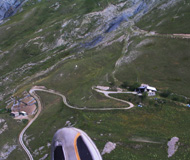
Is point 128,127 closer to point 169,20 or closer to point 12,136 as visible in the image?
point 12,136

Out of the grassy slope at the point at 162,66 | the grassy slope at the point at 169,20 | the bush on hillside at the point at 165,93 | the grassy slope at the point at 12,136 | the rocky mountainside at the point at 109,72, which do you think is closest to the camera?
the rocky mountainside at the point at 109,72

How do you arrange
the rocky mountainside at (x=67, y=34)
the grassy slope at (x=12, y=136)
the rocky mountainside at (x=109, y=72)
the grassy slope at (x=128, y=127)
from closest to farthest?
the grassy slope at (x=128, y=127) < the rocky mountainside at (x=109, y=72) < the grassy slope at (x=12, y=136) < the rocky mountainside at (x=67, y=34)

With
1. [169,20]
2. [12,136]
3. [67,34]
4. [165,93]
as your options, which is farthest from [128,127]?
[67,34]

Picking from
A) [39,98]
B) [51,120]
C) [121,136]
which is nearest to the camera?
[121,136]

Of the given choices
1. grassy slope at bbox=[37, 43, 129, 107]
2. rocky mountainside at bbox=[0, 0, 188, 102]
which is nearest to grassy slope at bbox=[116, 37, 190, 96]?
grassy slope at bbox=[37, 43, 129, 107]

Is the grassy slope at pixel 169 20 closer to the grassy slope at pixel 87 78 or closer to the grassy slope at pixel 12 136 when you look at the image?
the grassy slope at pixel 87 78

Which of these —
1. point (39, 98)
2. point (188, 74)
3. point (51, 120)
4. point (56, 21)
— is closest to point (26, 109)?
point (39, 98)

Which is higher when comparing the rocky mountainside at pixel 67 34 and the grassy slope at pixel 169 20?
the rocky mountainside at pixel 67 34

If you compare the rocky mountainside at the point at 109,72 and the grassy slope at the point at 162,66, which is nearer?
the rocky mountainside at the point at 109,72

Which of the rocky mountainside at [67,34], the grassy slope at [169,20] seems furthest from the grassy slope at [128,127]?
the grassy slope at [169,20]

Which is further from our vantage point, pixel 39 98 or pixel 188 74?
pixel 39 98

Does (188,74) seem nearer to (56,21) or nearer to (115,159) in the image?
(115,159)
